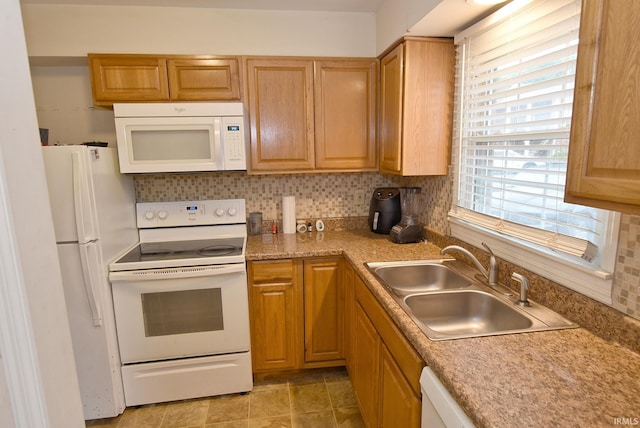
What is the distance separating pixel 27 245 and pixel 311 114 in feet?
6.22

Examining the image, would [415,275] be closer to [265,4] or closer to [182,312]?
[182,312]

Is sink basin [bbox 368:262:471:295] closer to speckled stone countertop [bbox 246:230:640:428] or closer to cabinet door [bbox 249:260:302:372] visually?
speckled stone countertop [bbox 246:230:640:428]

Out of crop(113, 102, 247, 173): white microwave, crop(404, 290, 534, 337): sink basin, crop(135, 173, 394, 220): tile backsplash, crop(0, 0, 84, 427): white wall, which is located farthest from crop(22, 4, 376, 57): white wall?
crop(0, 0, 84, 427): white wall

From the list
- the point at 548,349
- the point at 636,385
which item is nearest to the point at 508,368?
the point at 548,349

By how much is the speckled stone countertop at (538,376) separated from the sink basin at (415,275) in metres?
0.49

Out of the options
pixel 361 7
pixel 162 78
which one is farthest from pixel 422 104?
pixel 162 78

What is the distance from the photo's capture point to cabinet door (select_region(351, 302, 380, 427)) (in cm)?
155

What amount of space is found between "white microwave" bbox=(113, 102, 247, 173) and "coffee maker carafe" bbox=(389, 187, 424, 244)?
3.39ft

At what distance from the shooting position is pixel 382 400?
1.47 meters

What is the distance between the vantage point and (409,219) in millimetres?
2262

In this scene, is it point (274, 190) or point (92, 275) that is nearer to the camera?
point (92, 275)

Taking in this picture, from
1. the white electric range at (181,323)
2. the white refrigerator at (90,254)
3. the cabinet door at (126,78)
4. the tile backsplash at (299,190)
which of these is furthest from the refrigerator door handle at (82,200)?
the tile backsplash at (299,190)

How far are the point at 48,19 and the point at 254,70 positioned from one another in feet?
4.10

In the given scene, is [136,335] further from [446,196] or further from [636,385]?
[636,385]
